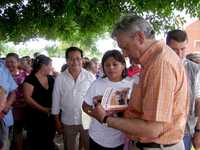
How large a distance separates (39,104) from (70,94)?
576 millimetres

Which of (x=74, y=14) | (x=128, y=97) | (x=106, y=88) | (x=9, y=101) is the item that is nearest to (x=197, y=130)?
(x=106, y=88)

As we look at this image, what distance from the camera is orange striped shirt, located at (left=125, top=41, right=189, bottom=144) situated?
2523mm

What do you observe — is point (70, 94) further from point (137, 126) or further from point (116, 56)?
point (137, 126)

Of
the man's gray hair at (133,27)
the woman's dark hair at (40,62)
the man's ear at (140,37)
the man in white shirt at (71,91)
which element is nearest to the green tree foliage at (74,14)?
the woman's dark hair at (40,62)

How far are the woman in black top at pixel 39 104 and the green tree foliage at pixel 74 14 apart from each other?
0.59m


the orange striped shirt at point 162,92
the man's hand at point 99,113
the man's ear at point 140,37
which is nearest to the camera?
the orange striped shirt at point 162,92

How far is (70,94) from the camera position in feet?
17.9

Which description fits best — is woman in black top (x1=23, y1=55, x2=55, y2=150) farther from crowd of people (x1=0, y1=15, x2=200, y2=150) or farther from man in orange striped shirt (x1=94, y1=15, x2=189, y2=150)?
man in orange striped shirt (x1=94, y1=15, x2=189, y2=150)

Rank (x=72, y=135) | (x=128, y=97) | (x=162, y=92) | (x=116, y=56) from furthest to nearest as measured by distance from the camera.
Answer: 1. (x=72, y=135)
2. (x=116, y=56)
3. (x=128, y=97)
4. (x=162, y=92)

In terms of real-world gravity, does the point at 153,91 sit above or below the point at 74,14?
below

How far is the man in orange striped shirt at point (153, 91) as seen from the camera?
2531 millimetres

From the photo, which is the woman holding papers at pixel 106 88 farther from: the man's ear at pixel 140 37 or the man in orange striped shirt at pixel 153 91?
the man's ear at pixel 140 37

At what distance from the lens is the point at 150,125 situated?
257 cm

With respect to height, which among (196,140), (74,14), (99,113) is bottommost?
(196,140)
